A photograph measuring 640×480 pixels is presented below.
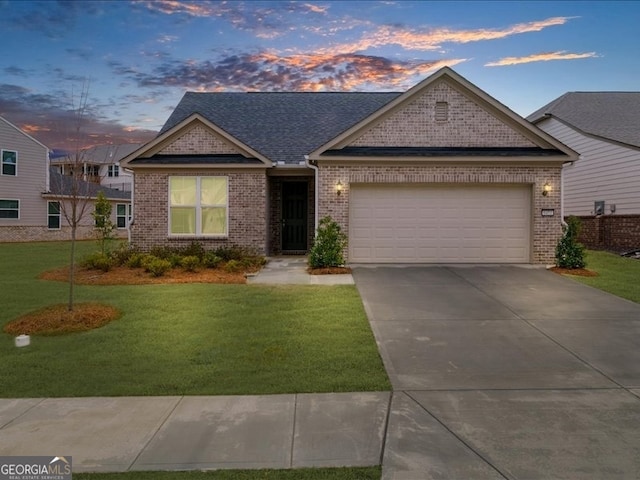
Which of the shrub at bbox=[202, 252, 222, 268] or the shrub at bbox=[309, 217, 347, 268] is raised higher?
the shrub at bbox=[309, 217, 347, 268]

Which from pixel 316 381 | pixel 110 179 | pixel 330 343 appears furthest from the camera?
pixel 110 179

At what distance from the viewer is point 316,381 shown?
527 cm

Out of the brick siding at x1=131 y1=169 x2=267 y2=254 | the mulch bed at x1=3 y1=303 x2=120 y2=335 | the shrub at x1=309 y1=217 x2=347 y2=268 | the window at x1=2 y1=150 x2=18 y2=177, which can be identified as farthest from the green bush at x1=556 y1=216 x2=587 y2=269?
the window at x1=2 y1=150 x2=18 y2=177

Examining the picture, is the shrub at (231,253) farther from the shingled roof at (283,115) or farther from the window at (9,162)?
the window at (9,162)

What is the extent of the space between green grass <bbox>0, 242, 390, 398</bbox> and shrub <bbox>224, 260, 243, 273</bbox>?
2645mm

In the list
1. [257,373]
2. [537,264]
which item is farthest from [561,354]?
[537,264]

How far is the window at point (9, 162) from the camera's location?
28.3 m

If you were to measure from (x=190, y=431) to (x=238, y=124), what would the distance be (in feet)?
53.6

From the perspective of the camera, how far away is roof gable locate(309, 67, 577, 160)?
1416cm

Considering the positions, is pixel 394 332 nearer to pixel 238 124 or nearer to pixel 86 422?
pixel 86 422

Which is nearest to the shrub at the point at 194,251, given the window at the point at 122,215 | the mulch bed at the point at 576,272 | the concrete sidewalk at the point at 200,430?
the concrete sidewalk at the point at 200,430

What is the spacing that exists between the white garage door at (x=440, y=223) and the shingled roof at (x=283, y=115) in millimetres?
3729

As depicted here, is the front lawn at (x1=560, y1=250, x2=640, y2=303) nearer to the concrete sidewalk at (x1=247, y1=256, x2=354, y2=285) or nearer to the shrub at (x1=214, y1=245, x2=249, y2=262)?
the concrete sidewalk at (x1=247, y1=256, x2=354, y2=285)

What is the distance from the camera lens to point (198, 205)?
15391mm
